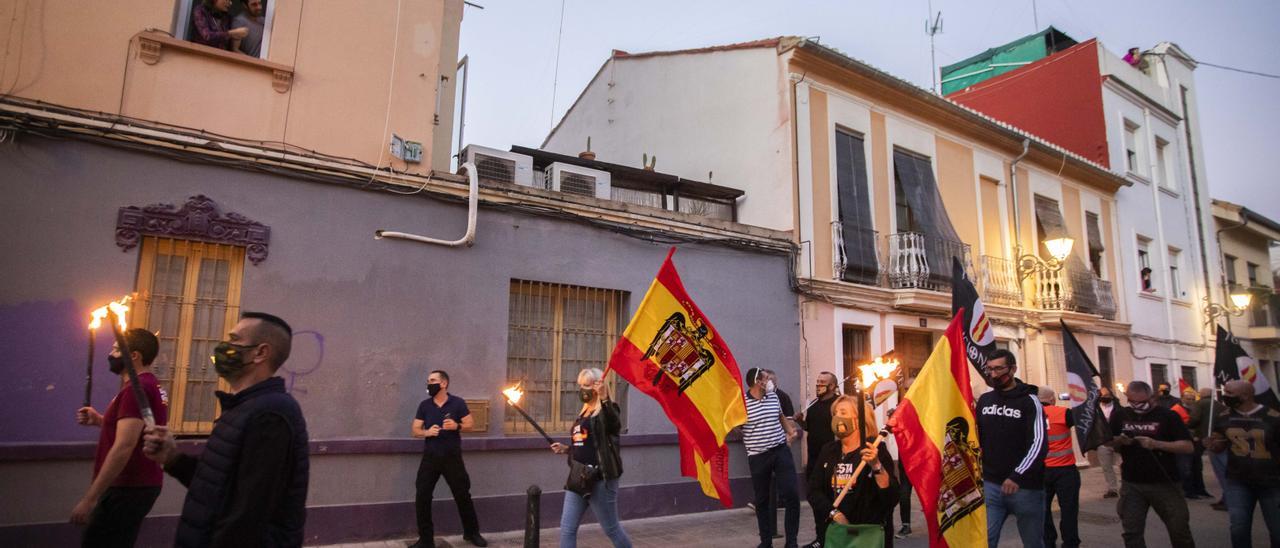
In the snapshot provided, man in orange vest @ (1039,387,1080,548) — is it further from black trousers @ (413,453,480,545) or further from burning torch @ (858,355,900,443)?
black trousers @ (413,453,480,545)

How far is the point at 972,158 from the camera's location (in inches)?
570

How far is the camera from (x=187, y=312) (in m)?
6.73

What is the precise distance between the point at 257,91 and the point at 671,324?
5.00m

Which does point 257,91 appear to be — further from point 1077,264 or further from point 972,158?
point 1077,264

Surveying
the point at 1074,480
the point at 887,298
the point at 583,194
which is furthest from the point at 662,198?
the point at 1074,480

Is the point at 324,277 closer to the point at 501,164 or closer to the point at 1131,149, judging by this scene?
the point at 501,164

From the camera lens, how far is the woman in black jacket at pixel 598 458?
543cm

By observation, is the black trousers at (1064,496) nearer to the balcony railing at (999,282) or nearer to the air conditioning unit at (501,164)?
the air conditioning unit at (501,164)

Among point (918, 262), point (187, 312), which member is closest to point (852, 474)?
point (187, 312)

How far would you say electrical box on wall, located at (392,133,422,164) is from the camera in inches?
310

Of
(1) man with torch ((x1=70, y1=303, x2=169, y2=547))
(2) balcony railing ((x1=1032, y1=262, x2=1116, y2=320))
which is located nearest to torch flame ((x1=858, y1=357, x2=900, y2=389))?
(1) man with torch ((x1=70, y1=303, x2=169, y2=547))

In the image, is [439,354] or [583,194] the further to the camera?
[583,194]

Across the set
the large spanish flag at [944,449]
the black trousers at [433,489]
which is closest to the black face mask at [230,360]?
the large spanish flag at [944,449]

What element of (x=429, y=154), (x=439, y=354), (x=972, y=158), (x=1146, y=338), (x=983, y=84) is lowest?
(x=439, y=354)
